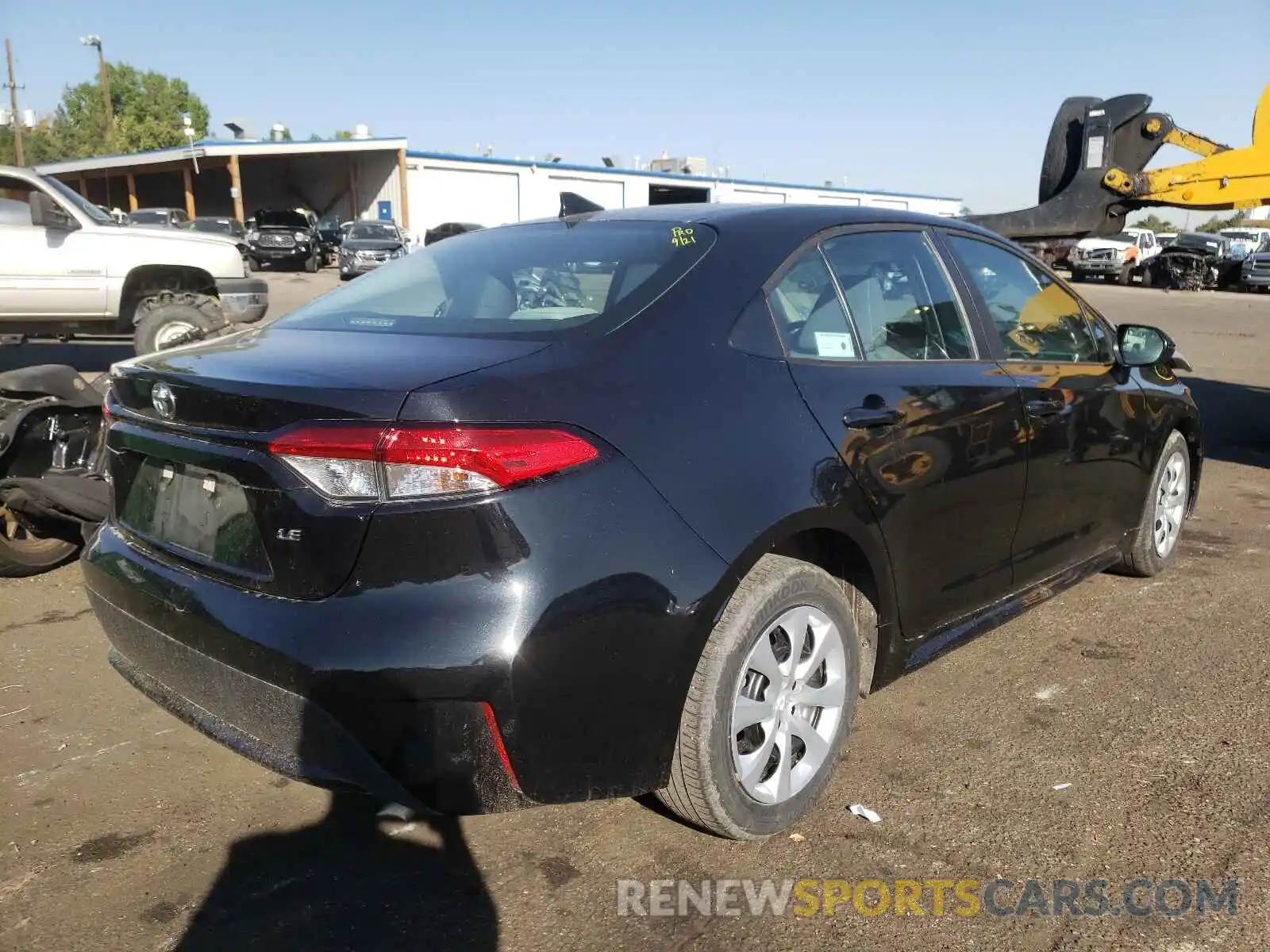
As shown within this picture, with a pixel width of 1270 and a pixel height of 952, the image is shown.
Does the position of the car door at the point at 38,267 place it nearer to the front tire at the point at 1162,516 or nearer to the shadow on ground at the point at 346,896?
the shadow on ground at the point at 346,896

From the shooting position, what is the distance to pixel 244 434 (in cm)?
231

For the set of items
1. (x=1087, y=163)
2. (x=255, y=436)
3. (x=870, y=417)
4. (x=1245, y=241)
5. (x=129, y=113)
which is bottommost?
(x=1245, y=241)

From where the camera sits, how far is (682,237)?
2936mm

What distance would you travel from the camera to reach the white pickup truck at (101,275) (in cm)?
952

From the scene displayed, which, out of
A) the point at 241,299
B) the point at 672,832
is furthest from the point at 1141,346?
the point at 241,299

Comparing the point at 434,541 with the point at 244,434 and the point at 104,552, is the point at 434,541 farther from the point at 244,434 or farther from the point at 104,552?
the point at 104,552

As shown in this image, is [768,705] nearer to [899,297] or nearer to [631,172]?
[899,297]

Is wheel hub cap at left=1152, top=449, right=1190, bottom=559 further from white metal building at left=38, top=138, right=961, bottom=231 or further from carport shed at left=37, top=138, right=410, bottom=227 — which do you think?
carport shed at left=37, top=138, right=410, bottom=227

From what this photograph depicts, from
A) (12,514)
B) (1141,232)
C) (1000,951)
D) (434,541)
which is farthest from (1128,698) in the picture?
(1141,232)

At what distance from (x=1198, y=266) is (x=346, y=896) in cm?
3424

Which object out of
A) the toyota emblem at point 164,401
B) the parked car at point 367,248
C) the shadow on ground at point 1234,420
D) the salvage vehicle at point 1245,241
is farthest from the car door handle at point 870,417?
the salvage vehicle at point 1245,241

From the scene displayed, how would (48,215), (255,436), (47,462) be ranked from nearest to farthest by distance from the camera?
(255,436) → (47,462) → (48,215)

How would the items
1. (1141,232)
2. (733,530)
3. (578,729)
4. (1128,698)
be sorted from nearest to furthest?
(578,729) < (733,530) < (1128,698) < (1141,232)

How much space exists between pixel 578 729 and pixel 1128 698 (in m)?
2.33
